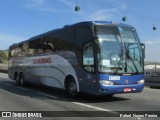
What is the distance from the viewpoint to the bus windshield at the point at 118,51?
44.9ft

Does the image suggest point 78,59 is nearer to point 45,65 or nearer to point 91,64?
point 91,64

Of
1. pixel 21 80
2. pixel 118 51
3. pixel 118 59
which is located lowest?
pixel 21 80

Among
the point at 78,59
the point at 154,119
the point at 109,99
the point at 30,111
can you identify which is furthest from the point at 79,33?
the point at 154,119

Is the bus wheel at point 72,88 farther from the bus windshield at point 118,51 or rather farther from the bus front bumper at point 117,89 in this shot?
the bus windshield at point 118,51

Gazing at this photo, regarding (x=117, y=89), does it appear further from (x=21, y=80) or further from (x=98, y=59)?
(x=21, y=80)

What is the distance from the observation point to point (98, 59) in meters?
13.6

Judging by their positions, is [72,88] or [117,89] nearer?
[117,89]

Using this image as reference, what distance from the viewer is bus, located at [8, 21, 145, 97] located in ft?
44.9

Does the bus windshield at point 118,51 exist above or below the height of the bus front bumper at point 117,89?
above

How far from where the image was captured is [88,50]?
46.8 feet

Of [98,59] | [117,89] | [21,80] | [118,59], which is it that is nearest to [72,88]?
[117,89]

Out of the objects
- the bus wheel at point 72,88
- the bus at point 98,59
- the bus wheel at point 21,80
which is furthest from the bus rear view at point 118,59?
the bus wheel at point 21,80

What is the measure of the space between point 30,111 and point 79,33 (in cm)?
449

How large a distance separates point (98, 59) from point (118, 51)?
0.95 metres
